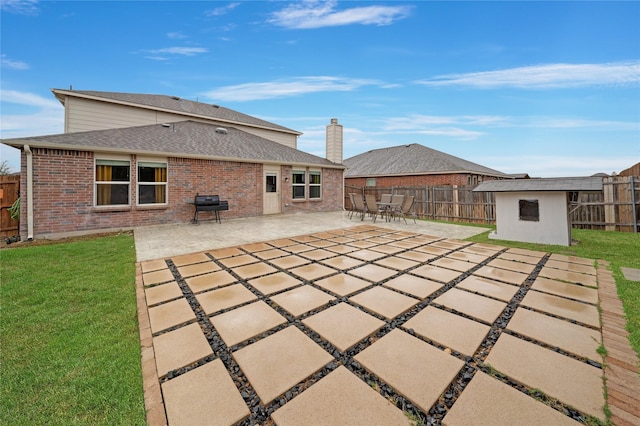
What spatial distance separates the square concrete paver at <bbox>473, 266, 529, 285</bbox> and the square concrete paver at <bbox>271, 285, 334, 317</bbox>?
262 cm

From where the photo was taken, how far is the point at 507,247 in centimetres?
588

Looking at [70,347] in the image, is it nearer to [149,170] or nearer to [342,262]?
[342,262]

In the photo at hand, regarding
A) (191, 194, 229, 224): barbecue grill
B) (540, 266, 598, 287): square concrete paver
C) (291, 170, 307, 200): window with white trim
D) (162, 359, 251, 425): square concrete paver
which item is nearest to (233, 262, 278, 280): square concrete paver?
(162, 359, 251, 425): square concrete paver

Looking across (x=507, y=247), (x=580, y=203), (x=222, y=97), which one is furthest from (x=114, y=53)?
(x=580, y=203)

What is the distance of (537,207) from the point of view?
6.55 m

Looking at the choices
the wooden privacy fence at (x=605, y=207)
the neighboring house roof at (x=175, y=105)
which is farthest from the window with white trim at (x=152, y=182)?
the wooden privacy fence at (x=605, y=207)

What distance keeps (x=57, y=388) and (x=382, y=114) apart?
19.8 metres

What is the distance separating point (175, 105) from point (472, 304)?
56.6ft

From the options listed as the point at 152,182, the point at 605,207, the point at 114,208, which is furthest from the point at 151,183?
the point at 605,207

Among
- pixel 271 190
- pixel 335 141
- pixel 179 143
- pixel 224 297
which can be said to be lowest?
pixel 224 297

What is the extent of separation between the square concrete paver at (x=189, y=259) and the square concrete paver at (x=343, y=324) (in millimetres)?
3007

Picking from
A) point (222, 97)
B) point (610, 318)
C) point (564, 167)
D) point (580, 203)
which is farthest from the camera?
point (564, 167)

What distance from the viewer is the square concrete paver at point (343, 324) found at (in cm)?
220

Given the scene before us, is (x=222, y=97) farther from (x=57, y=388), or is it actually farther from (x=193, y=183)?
(x=57, y=388)
